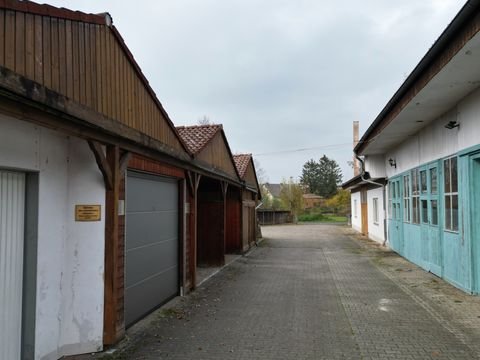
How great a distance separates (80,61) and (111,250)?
90.2 inches

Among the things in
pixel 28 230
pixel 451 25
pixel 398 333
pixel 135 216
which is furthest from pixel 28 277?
pixel 451 25

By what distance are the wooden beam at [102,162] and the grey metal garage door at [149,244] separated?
2.87ft

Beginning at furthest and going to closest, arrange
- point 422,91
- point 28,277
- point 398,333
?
1. point 422,91
2. point 398,333
3. point 28,277

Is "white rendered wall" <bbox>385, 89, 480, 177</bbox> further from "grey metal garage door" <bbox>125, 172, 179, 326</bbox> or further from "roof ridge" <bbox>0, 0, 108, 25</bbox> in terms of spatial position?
"roof ridge" <bbox>0, 0, 108, 25</bbox>

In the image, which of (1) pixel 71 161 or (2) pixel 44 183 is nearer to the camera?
(2) pixel 44 183

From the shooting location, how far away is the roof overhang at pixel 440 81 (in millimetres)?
5051

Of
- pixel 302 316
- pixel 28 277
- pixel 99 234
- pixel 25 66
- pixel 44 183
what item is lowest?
pixel 302 316

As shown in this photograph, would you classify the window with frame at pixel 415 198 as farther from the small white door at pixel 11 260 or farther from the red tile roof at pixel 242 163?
the small white door at pixel 11 260

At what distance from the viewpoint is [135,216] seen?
20.5 feet

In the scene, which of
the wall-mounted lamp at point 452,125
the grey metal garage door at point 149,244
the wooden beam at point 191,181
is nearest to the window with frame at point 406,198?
the wall-mounted lamp at point 452,125

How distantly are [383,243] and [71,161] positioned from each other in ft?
50.7

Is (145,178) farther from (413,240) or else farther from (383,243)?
(383,243)

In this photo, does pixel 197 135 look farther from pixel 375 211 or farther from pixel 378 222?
pixel 375 211

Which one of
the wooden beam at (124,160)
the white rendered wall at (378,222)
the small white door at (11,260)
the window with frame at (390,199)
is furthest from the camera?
the white rendered wall at (378,222)
